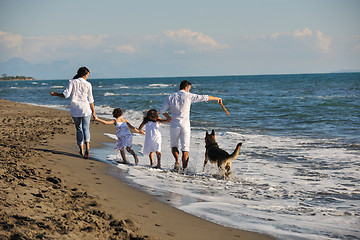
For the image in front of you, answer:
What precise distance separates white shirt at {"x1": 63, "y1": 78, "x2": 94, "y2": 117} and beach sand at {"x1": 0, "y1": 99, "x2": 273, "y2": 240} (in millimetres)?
1121

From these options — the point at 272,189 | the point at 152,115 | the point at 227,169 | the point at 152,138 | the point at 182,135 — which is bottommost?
the point at 272,189

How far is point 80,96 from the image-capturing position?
6793mm

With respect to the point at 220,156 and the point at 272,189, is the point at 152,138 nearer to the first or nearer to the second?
the point at 220,156

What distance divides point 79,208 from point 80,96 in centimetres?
352

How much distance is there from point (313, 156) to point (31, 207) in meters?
7.14

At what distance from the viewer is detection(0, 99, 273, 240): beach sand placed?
3.08 m

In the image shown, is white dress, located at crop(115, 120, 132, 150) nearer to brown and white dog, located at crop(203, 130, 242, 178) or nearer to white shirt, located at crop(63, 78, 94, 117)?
white shirt, located at crop(63, 78, 94, 117)

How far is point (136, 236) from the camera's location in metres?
3.22

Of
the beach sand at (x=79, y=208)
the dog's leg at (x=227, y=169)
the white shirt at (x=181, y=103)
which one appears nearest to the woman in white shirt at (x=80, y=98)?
the beach sand at (x=79, y=208)

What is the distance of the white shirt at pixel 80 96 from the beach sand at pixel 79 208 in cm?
112

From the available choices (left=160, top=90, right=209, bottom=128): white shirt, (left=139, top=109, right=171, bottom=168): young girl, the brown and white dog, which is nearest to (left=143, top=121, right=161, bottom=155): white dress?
(left=139, top=109, right=171, bottom=168): young girl

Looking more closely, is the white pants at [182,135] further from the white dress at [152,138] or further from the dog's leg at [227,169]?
the dog's leg at [227,169]

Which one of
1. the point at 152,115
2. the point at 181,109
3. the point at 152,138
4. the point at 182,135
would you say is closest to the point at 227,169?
the point at 182,135

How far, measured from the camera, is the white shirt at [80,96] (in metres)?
6.68
